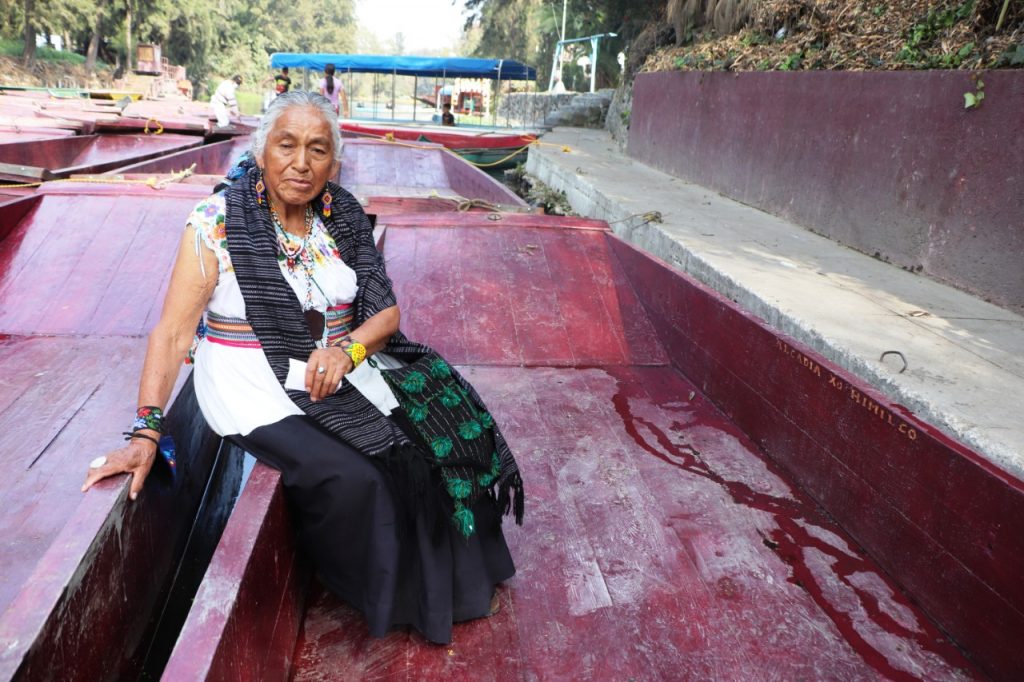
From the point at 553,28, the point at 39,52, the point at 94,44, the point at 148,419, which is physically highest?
the point at 553,28

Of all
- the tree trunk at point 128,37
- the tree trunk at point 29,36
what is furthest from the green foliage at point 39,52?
the tree trunk at point 128,37

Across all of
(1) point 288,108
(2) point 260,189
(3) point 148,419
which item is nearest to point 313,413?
(3) point 148,419

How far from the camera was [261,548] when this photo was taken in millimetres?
1491

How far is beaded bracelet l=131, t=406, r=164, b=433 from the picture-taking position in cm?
166

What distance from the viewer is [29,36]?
2972 cm

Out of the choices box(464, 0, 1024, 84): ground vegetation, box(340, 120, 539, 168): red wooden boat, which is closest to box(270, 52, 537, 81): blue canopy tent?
box(464, 0, 1024, 84): ground vegetation

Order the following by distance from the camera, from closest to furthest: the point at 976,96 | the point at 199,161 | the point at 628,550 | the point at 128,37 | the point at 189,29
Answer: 1. the point at 628,550
2. the point at 976,96
3. the point at 199,161
4. the point at 128,37
5. the point at 189,29

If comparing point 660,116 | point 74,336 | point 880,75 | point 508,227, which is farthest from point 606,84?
point 74,336

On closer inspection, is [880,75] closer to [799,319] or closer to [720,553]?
[799,319]

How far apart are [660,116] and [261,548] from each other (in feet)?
33.3

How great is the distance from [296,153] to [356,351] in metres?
0.52

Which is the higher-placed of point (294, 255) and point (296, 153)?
point (296, 153)

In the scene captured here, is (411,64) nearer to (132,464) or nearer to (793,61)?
(793,61)

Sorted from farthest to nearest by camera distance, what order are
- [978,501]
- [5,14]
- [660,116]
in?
[5,14] < [660,116] < [978,501]
